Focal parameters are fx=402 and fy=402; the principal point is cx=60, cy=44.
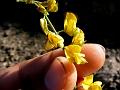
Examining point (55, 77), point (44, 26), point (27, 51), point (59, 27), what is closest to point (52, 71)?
point (55, 77)

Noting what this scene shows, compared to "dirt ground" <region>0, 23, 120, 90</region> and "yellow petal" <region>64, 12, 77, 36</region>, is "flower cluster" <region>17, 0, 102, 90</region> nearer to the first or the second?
"yellow petal" <region>64, 12, 77, 36</region>

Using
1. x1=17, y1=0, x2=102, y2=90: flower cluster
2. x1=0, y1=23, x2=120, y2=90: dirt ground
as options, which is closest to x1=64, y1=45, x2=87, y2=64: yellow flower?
x1=17, y1=0, x2=102, y2=90: flower cluster

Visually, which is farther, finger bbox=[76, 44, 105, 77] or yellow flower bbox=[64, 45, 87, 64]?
finger bbox=[76, 44, 105, 77]

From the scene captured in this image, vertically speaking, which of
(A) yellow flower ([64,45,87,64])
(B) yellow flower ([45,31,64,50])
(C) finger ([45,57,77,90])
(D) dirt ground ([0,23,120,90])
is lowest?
(D) dirt ground ([0,23,120,90])

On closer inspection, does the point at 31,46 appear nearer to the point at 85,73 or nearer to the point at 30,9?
the point at 30,9

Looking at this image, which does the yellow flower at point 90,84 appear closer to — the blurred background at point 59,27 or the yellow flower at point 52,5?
the yellow flower at point 52,5

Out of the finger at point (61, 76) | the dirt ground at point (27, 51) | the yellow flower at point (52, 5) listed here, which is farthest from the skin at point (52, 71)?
the dirt ground at point (27, 51)

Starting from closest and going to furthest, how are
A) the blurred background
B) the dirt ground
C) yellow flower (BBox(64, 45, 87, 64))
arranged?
1. yellow flower (BBox(64, 45, 87, 64))
2. the dirt ground
3. the blurred background

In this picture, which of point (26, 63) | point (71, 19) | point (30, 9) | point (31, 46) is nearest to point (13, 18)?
point (30, 9)
